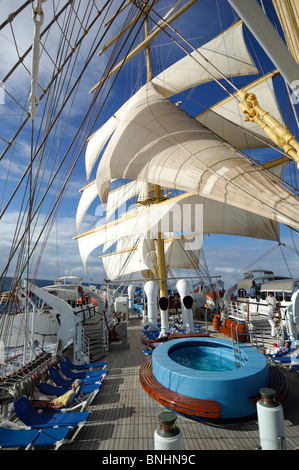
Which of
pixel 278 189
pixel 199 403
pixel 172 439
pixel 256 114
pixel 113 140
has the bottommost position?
pixel 199 403

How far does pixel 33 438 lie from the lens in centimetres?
430

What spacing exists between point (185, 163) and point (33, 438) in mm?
8360

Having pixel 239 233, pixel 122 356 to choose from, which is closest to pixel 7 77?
pixel 122 356

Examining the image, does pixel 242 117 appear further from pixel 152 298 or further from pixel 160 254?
pixel 152 298

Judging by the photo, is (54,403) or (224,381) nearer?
(224,381)

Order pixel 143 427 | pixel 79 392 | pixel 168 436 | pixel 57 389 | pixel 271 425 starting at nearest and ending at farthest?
1. pixel 168 436
2. pixel 271 425
3. pixel 143 427
4. pixel 79 392
5. pixel 57 389

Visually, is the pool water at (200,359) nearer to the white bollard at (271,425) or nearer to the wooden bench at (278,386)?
the wooden bench at (278,386)

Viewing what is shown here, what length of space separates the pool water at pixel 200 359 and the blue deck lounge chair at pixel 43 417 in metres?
4.02

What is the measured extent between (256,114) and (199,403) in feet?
20.2

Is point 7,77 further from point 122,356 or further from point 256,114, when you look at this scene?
point 122,356

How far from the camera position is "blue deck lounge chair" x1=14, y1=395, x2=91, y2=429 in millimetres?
4988

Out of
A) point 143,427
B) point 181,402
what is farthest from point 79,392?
point 181,402

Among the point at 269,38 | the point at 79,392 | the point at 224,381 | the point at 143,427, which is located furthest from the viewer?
the point at 79,392
